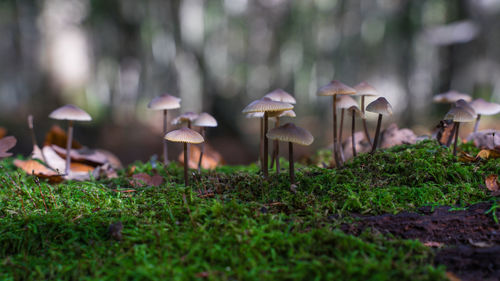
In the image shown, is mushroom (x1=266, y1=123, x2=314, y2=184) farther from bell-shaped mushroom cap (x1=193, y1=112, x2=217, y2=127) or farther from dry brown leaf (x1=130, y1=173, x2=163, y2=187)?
dry brown leaf (x1=130, y1=173, x2=163, y2=187)

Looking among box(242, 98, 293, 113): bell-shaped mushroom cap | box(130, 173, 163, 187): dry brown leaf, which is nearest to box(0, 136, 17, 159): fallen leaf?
box(130, 173, 163, 187): dry brown leaf

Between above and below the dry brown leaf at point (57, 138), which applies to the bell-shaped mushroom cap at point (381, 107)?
above

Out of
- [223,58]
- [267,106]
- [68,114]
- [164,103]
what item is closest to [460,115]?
[267,106]

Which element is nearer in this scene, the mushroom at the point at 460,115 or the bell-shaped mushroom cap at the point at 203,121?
the mushroom at the point at 460,115

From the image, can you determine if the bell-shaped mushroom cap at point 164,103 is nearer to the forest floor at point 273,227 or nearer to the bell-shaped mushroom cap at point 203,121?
the bell-shaped mushroom cap at point 203,121

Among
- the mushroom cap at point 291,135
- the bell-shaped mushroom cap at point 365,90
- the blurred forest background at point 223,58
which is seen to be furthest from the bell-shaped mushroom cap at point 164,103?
the blurred forest background at point 223,58

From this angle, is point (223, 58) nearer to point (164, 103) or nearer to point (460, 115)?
point (164, 103)

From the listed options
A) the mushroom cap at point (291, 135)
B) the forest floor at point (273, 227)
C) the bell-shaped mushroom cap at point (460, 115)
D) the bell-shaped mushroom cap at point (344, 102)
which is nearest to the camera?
the forest floor at point (273, 227)

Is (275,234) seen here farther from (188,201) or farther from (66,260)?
(66,260)

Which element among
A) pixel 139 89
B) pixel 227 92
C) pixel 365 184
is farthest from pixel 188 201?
pixel 139 89

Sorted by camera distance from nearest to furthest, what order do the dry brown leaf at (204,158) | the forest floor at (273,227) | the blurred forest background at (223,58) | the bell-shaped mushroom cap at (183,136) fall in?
the forest floor at (273,227), the bell-shaped mushroom cap at (183,136), the dry brown leaf at (204,158), the blurred forest background at (223,58)
